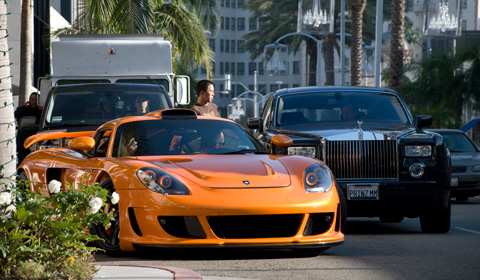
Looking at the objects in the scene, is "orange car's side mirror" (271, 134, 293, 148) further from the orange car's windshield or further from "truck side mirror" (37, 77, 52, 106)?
"truck side mirror" (37, 77, 52, 106)

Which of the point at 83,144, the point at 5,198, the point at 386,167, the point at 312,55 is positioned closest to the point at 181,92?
the point at 386,167

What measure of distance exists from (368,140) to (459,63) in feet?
110

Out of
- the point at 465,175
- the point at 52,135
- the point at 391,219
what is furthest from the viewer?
the point at 465,175

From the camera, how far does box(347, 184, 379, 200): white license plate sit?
460 inches

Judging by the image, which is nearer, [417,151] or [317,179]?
[317,179]

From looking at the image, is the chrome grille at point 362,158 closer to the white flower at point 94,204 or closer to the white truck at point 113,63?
the white flower at point 94,204

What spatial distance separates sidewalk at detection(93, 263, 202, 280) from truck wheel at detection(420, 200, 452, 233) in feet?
16.8

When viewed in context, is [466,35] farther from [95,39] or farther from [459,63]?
[95,39]

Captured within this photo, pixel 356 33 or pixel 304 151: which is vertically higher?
pixel 356 33

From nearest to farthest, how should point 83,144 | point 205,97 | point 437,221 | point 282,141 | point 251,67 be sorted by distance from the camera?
point 83,144
point 282,141
point 437,221
point 205,97
point 251,67

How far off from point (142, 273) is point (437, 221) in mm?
5617

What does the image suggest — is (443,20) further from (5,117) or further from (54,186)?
(54,186)

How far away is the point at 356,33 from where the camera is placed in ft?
140

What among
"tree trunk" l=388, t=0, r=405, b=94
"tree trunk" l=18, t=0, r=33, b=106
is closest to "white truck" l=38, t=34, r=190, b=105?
"tree trunk" l=18, t=0, r=33, b=106
